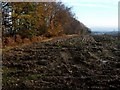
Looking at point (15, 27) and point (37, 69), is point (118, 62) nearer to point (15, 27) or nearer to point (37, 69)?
point (37, 69)

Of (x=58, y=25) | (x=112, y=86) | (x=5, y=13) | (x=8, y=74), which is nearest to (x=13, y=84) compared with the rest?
(x=8, y=74)

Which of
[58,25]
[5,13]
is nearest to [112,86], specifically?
[5,13]

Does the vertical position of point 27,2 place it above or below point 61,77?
above

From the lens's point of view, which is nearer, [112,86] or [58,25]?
[112,86]

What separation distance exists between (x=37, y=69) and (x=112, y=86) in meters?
4.57

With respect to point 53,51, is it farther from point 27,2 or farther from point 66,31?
point 66,31

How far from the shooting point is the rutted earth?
15375mm

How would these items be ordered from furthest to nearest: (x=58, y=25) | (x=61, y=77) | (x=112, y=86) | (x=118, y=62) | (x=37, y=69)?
(x=58, y=25)
(x=118, y=62)
(x=37, y=69)
(x=61, y=77)
(x=112, y=86)

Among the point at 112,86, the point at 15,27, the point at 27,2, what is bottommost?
the point at 112,86

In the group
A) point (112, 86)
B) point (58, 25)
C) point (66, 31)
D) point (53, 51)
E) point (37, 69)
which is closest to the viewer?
point (112, 86)

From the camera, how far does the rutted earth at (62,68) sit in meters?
15.4

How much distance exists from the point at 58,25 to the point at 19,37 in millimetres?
17217

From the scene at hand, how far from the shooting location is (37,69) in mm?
18078

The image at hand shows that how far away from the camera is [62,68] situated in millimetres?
18547
